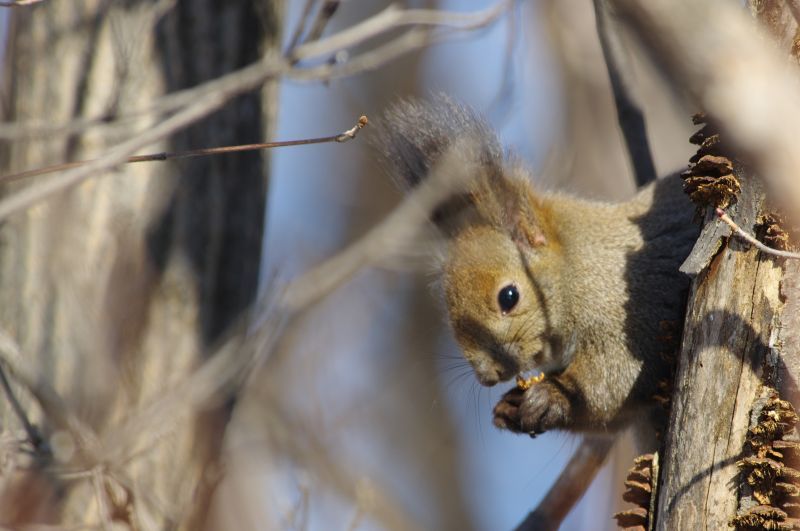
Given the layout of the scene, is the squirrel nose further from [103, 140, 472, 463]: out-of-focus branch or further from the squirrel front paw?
[103, 140, 472, 463]: out-of-focus branch

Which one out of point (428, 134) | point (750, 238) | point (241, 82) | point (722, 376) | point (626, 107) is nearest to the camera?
point (750, 238)

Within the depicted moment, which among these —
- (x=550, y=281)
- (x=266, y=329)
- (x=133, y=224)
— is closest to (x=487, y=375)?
(x=550, y=281)

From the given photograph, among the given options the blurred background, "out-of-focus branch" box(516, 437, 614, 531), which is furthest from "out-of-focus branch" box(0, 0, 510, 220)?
"out-of-focus branch" box(516, 437, 614, 531)

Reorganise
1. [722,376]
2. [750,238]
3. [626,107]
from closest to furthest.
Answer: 1. [750,238]
2. [722,376]
3. [626,107]

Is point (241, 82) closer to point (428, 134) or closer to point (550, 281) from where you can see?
point (428, 134)

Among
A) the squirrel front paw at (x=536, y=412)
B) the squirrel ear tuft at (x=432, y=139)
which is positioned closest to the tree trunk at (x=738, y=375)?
the squirrel front paw at (x=536, y=412)

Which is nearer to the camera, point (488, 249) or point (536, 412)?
point (536, 412)

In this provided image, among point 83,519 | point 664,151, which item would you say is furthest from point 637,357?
point 664,151
